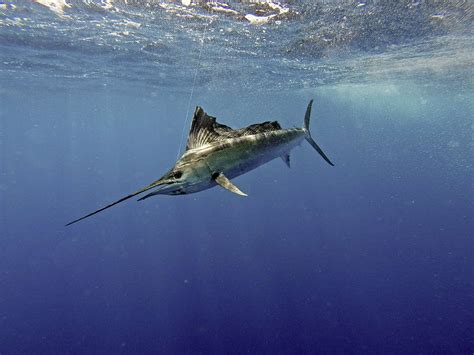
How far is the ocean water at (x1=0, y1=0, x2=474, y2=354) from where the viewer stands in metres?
11.0

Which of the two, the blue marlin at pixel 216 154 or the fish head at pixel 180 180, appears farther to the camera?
the blue marlin at pixel 216 154

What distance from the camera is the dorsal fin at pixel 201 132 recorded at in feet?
11.9

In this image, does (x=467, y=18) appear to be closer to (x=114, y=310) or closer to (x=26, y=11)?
(x=26, y=11)

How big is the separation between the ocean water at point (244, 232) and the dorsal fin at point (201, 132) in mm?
7898

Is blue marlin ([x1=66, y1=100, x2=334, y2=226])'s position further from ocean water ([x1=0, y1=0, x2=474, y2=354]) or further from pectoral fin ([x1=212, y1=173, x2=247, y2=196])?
ocean water ([x1=0, y1=0, x2=474, y2=354])

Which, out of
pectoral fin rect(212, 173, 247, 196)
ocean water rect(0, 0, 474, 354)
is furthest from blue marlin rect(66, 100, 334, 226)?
ocean water rect(0, 0, 474, 354)

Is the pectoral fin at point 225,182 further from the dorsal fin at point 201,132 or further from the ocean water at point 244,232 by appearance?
the ocean water at point 244,232

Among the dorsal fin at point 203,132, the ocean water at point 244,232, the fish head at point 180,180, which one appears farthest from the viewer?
the ocean water at point 244,232

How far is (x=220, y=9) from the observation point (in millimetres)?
10297

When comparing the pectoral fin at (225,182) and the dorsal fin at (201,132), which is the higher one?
the dorsal fin at (201,132)

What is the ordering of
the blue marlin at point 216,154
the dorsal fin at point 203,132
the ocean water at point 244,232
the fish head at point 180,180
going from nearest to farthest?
the fish head at point 180,180 → the blue marlin at point 216,154 → the dorsal fin at point 203,132 → the ocean water at point 244,232

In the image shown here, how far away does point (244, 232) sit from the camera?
21.2 m

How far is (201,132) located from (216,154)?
1.70 feet

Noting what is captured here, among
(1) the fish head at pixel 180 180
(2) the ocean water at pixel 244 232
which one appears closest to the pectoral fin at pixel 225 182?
(1) the fish head at pixel 180 180
